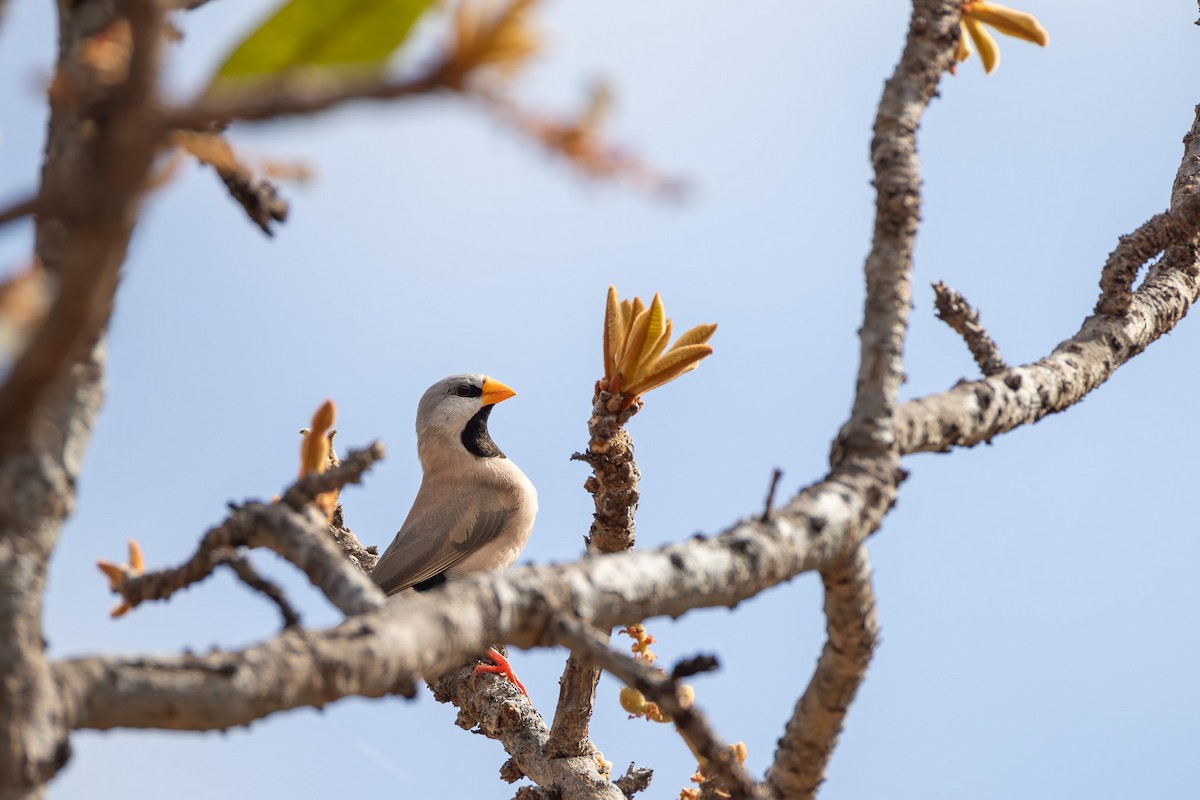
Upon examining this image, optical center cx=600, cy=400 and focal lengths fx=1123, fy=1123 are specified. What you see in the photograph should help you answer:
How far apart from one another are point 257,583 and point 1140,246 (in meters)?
3.42

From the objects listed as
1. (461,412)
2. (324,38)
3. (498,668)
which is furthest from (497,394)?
(324,38)

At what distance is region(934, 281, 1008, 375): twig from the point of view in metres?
3.31

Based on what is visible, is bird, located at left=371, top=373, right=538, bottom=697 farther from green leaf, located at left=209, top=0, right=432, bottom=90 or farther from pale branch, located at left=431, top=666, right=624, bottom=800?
green leaf, located at left=209, top=0, right=432, bottom=90

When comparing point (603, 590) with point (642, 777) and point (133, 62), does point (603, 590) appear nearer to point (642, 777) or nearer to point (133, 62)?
point (133, 62)

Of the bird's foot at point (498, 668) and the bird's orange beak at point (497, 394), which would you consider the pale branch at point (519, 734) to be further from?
the bird's orange beak at point (497, 394)

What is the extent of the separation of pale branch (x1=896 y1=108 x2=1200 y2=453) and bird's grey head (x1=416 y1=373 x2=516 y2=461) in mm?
4676

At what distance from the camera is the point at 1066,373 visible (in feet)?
11.1

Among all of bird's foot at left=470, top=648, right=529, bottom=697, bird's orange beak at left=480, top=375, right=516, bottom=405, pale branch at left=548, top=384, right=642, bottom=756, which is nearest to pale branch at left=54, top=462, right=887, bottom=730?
pale branch at left=548, top=384, right=642, bottom=756

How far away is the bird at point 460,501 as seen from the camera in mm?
6547

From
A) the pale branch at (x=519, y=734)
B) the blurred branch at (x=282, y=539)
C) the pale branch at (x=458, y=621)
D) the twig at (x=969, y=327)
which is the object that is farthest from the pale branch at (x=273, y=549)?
the pale branch at (x=519, y=734)

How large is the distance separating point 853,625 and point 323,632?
4.27ft

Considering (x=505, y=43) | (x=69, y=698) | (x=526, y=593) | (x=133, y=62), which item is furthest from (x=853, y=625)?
(x=133, y=62)

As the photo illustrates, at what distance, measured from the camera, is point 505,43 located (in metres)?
1.10

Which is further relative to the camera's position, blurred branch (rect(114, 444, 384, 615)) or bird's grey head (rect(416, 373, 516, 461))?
bird's grey head (rect(416, 373, 516, 461))
